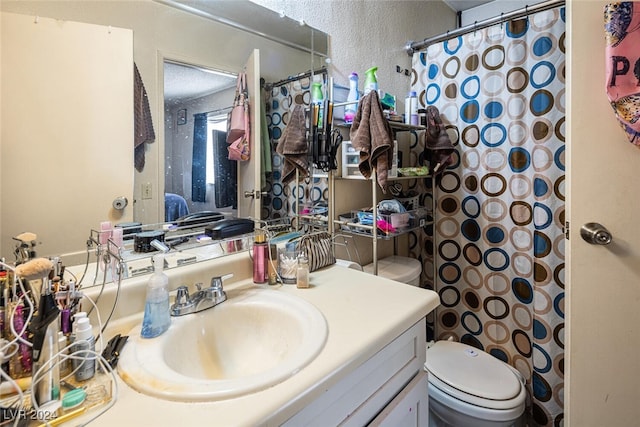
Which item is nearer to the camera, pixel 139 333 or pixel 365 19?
pixel 139 333

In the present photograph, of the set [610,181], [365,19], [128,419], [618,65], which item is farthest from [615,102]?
[128,419]

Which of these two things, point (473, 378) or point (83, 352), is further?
point (473, 378)

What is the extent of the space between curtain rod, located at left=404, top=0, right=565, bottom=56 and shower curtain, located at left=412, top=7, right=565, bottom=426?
0.02m

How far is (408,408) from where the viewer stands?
803mm

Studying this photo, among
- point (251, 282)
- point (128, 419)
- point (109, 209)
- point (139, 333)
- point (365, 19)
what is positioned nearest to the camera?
point (128, 419)

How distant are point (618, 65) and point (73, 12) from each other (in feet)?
4.62

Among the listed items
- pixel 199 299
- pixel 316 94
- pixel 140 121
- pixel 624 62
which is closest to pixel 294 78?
pixel 316 94

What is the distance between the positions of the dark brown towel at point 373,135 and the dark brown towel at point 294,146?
21 cm

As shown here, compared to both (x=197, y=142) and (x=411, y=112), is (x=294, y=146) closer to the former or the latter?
(x=197, y=142)

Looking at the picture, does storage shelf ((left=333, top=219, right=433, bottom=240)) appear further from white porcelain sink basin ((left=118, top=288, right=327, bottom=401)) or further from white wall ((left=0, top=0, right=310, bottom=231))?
white wall ((left=0, top=0, right=310, bottom=231))

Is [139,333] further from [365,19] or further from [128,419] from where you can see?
[365,19]

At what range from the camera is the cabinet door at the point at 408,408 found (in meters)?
0.73

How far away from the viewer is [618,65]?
0.86 meters

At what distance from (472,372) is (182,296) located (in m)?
1.18
